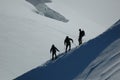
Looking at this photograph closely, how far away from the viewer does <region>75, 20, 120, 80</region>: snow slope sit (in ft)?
39.5

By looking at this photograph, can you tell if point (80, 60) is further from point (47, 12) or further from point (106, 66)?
point (47, 12)

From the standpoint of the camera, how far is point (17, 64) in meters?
32.0

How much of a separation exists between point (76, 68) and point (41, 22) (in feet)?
141

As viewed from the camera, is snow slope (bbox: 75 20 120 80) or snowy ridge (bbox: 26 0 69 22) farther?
snowy ridge (bbox: 26 0 69 22)

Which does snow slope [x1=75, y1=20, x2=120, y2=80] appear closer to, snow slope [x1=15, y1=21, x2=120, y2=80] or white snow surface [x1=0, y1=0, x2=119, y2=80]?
snow slope [x1=15, y1=21, x2=120, y2=80]

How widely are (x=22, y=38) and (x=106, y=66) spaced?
105 feet

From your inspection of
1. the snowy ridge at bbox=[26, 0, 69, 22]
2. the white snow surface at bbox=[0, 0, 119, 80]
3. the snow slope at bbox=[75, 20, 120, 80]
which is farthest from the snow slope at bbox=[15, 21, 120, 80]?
the snowy ridge at bbox=[26, 0, 69, 22]

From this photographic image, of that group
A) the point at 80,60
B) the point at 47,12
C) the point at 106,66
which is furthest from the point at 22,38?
the point at 106,66

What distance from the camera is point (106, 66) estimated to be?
12.9 metres

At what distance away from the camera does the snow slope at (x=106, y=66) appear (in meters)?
12.0

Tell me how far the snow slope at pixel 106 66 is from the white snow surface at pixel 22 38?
13.4 meters

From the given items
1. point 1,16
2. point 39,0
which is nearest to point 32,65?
point 1,16

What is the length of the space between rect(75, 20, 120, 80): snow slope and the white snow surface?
13.4 meters

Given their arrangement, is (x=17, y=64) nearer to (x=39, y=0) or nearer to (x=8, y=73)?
(x=8, y=73)
